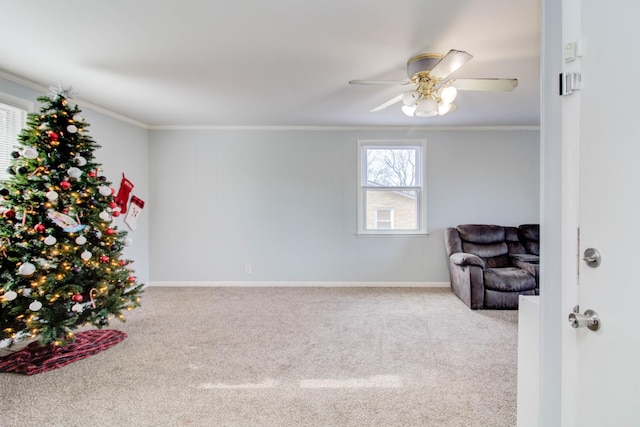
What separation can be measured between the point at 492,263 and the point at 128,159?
518 centimetres

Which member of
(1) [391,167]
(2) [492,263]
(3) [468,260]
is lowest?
(2) [492,263]

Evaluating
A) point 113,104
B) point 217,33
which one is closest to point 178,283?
point 113,104

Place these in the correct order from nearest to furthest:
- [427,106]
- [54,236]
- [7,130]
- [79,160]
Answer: [427,106] → [54,236] → [79,160] → [7,130]

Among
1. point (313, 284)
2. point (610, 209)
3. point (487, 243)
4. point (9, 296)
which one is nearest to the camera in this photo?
point (610, 209)

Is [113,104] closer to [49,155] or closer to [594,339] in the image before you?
[49,155]

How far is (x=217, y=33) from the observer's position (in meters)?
2.13

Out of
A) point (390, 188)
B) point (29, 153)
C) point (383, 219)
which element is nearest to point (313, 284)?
point (383, 219)

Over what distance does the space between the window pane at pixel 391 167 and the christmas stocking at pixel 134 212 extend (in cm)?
334

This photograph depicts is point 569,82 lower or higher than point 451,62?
lower

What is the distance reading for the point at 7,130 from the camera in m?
2.83

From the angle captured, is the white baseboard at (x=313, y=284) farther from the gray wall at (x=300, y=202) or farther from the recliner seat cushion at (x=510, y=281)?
the recliner seat cushion at (x=510, y=281)

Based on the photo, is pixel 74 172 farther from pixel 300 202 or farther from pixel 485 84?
pixel 485 84

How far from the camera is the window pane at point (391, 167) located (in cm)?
482

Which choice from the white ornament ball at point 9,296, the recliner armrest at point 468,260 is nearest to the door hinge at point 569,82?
the recliner armrest at point 468,260
